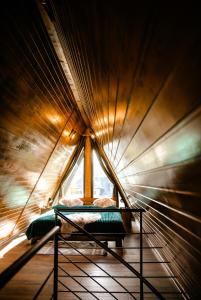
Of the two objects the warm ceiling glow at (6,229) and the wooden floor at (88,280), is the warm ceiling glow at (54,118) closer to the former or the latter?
the wooden floor at (88,280)

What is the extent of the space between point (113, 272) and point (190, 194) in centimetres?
266

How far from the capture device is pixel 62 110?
3680 millimetres

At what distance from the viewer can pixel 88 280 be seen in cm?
291

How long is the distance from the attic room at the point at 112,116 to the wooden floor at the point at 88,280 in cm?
2

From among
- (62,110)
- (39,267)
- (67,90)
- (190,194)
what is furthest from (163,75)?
(39,267)

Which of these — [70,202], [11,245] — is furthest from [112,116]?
[70,202]

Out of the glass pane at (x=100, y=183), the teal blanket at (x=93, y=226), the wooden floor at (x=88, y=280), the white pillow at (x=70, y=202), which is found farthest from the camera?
the glass pane at (x=100, y=183)

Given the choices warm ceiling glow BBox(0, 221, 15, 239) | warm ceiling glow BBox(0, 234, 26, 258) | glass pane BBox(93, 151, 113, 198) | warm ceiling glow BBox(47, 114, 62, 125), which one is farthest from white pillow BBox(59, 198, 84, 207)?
warm ceiling glow BBox(47, 114, 62, 125)

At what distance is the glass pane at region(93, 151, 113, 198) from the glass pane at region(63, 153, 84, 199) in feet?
1.33

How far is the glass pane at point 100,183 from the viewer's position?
687cm

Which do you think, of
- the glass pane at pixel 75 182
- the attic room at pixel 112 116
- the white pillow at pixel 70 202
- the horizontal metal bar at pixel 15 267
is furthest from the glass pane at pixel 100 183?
the horizontal metal bar at pixel 15 267

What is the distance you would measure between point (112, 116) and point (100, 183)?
5.25 meters

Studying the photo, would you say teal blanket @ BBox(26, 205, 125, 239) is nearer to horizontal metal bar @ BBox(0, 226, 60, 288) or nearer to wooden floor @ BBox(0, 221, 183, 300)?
wooden floor @ BBox(0, 221, 183, 300)

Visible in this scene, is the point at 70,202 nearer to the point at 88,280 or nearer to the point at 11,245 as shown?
the point at 11,245
